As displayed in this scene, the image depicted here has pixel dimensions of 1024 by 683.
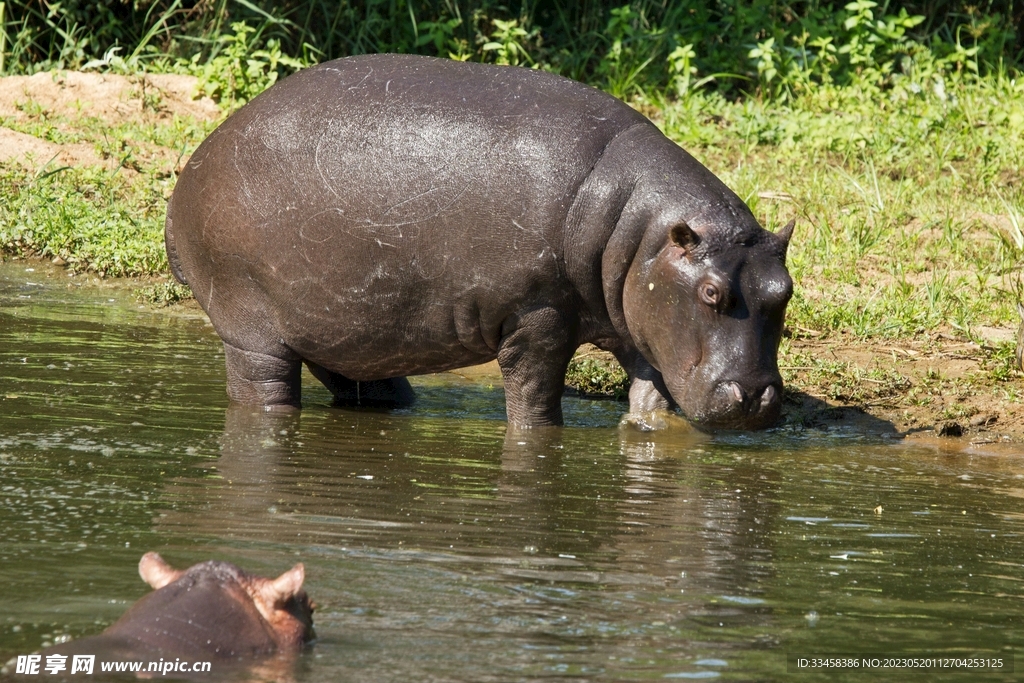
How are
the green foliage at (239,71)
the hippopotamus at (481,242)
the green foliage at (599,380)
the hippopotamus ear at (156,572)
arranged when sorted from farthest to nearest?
the green foliage at (239,71)
the green foliage at (599,380)
the hippopotamus at (481,242)
the hippopotamus ear at (156,572)

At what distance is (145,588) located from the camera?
392 cm

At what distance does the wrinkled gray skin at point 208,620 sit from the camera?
131 inches

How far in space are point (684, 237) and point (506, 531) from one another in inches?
72.1

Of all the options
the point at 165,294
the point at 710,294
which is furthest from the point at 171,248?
the point at 710,294

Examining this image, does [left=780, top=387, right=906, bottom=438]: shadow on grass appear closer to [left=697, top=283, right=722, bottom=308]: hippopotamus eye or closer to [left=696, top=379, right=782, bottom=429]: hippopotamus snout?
[left=696, top=379, right=782, bottom=429]: hippopotamus snout

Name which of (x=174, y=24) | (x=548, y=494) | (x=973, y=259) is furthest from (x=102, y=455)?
(x=174, y=24)

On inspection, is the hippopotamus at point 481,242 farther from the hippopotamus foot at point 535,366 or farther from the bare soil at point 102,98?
the bare soil at point 102,98

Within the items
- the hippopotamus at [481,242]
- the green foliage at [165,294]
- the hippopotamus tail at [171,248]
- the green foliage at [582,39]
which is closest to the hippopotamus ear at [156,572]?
the hippopotamus at [481,242]

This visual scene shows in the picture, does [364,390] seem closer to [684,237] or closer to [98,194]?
[684,237]

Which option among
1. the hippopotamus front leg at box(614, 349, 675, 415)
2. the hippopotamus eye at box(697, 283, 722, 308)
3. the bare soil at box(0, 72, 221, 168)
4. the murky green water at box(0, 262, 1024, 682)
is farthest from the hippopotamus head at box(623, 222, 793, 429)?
the bare soil at box(0, 72, 221, 168)

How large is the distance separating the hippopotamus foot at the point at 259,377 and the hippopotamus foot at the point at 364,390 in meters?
0.44

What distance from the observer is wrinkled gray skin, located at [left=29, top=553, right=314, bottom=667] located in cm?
332

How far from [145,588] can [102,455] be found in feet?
5.68

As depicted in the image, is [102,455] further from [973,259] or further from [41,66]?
[41,66]
